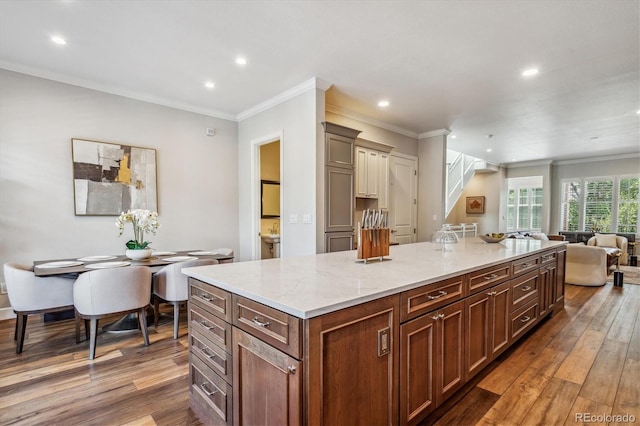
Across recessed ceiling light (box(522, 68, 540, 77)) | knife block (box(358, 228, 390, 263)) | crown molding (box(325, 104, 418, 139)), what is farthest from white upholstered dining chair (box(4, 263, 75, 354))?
recessed ceiling light (box(522, 68, 540, 77))

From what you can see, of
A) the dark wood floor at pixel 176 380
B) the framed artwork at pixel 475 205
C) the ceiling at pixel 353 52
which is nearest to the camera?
the dark wood floor at pixel 176 380

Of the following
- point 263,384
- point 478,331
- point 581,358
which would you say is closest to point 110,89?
point 263,384

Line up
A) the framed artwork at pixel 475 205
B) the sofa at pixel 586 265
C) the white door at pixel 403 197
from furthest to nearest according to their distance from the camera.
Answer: the framed artwork at pixel 475 205
the white door at pixel 403 197
the sofa at pixel 586 265

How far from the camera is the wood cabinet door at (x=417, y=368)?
1562mm

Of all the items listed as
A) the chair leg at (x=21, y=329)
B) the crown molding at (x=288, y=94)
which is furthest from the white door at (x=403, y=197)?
the chair leg at (x=21, y=329)

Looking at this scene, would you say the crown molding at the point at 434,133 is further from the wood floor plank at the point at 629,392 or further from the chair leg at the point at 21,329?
the chair leg at the point at 21,329

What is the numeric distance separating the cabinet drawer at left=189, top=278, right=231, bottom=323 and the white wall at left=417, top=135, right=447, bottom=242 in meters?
5.21

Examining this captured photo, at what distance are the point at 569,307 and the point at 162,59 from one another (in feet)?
19.3

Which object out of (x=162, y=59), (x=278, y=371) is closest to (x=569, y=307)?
(x=278, y=371)

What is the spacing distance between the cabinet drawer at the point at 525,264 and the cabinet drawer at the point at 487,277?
144 mm

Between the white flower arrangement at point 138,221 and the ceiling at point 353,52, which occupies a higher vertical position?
the ceiling at point 353,52

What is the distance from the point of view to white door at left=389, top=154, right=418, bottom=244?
18.8 ft

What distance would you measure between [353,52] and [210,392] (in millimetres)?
3159

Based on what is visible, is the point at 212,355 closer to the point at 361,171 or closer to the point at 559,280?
the point at 361,171
